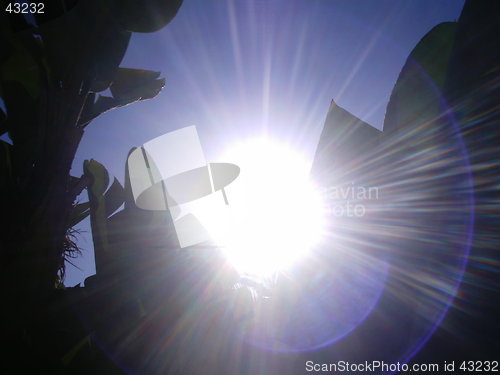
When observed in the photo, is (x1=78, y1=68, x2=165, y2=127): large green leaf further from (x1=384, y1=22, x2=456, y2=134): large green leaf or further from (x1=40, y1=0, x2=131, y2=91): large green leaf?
(x1=384, y1=22, x2=456, y2=134): large green leaf

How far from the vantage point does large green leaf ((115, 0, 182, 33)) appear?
1.50 meters

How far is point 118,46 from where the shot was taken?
1629 mm

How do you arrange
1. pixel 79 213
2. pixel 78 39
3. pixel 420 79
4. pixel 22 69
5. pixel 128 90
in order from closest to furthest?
pixel 420 79 → pixel 78 39 → pixel 22 69 → pixel 128 90 → pixel 79 213

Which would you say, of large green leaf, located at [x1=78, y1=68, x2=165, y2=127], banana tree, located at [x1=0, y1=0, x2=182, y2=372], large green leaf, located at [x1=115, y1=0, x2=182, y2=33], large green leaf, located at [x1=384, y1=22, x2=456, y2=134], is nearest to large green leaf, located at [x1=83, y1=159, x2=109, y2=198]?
banana tree, located at [x1=0, y1=0, x2=182, y2=372]

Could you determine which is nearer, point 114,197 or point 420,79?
point 420,79

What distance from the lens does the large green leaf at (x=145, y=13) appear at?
150 cm

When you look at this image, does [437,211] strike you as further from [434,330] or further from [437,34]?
[437,34]

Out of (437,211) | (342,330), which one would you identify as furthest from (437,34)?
(342,330)

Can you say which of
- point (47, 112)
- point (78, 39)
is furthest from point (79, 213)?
point (78, 39)

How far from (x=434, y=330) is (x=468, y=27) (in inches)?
34.4

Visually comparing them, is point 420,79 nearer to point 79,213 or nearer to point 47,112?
point 47,112

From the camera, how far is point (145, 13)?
1.52m

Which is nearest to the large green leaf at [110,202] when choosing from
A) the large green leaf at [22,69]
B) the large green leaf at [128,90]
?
the large green leaf at [128,90]

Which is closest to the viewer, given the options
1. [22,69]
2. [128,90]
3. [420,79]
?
[420,79]
